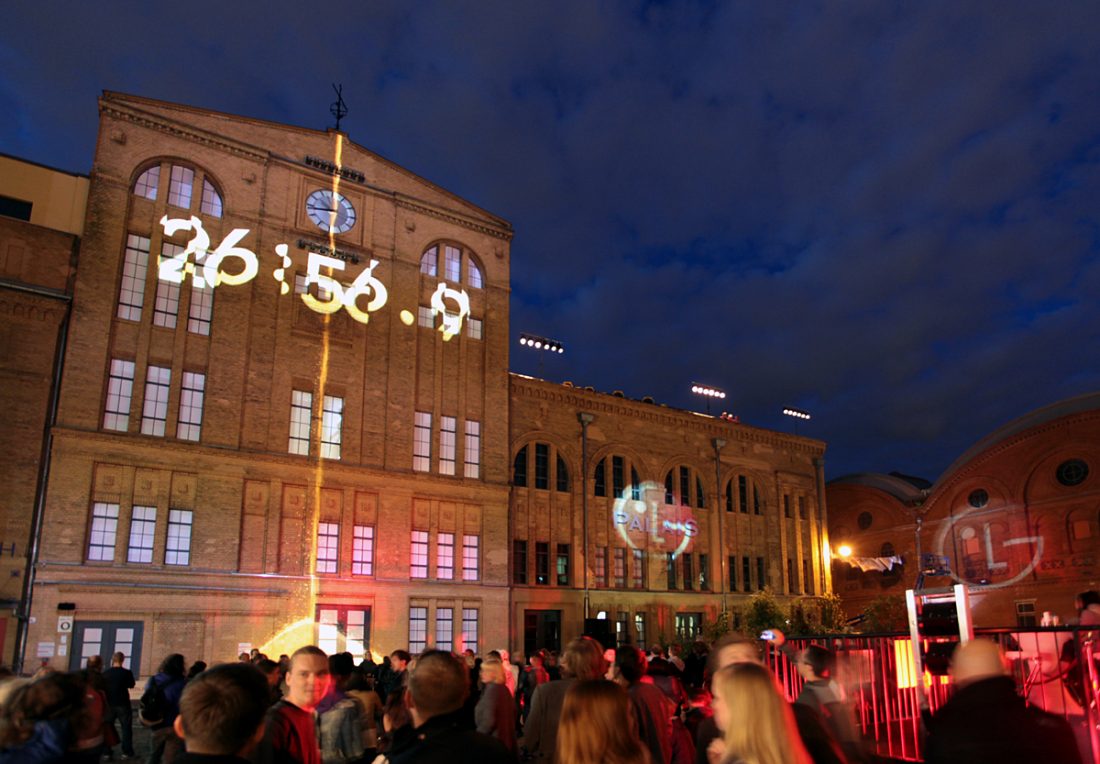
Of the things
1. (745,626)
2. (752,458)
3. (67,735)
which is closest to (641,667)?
(67,735)

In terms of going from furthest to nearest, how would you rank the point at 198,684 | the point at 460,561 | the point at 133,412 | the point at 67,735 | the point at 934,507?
1. the point at 934,507
2. the point at 460,561
3. the point at 133,412
4. the point at 67,735
5. the point at 198,684

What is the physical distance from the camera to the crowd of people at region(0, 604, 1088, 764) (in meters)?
3.81

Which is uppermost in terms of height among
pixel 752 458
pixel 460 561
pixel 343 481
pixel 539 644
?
pixel 752 458

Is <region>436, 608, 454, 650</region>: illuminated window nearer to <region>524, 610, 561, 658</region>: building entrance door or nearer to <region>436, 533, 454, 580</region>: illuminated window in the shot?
<region>436, 533, 454, 580</region>: illuminated window

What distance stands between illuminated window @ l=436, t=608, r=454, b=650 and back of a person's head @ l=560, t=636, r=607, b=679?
78.4 ft

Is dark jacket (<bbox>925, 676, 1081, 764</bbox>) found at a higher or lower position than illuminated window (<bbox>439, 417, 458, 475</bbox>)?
lower

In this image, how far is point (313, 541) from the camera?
2797cm

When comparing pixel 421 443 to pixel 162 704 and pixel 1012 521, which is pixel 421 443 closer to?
pixel 162 704

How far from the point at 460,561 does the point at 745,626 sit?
1315 cm

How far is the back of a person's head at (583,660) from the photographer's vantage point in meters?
6.83

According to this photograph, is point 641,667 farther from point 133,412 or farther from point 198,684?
point 133,412

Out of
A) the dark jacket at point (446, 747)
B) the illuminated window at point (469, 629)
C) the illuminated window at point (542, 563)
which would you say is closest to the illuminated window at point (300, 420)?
the illuminated window at point (469, 629)

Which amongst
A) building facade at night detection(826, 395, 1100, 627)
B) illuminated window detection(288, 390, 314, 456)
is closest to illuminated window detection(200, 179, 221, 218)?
illuminated window detection(288, 390, 314, 456)

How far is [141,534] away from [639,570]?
778 inches
